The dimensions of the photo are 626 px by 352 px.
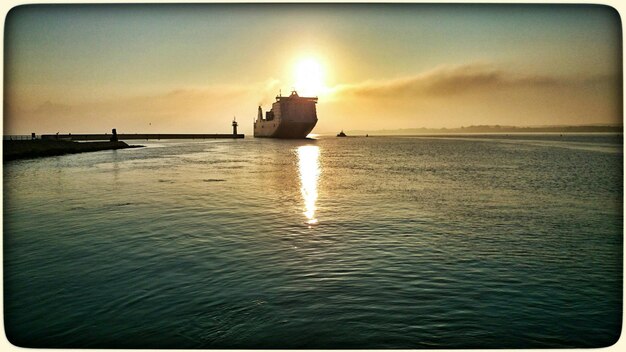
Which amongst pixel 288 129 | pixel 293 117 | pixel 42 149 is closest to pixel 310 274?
pixel 42 149

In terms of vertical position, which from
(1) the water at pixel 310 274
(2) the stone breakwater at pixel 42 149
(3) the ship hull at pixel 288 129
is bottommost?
(1) the water at pixel 310 274

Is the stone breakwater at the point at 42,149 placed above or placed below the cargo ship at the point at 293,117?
below

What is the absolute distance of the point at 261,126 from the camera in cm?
8762

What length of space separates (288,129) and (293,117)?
6.24m

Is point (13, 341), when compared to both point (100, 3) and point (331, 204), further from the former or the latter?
point (331, 204)

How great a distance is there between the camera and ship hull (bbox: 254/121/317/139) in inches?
2724

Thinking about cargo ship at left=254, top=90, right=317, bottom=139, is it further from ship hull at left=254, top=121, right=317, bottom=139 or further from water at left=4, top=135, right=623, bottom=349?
water at left=4, top=135, right=623, bottom=349

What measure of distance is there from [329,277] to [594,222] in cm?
688

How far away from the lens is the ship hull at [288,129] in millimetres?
69188

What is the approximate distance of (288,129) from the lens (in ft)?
237

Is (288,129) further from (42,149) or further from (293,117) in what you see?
(42,149)

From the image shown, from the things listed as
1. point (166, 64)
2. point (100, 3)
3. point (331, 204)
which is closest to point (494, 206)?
point (331, 204)

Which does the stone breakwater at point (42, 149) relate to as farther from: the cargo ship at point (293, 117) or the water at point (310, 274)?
the cargo ship at point (293, 117)

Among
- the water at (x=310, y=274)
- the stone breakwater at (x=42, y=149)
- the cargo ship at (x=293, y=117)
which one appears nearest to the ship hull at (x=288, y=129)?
the cargo ship at (x=293, y=117)
